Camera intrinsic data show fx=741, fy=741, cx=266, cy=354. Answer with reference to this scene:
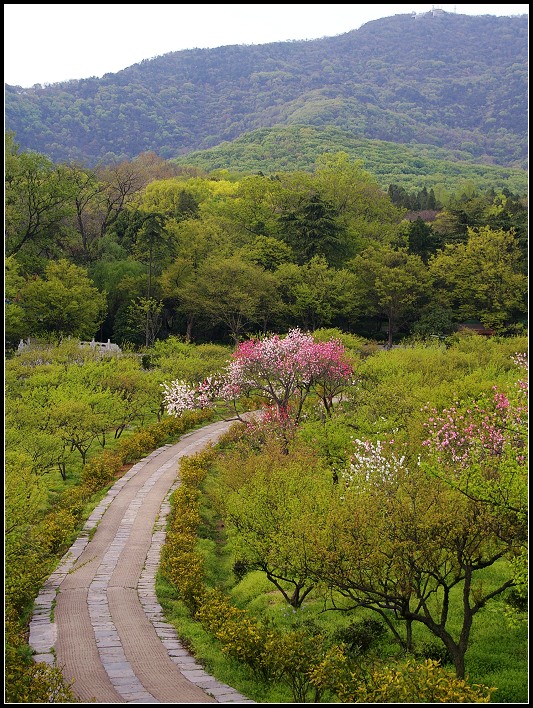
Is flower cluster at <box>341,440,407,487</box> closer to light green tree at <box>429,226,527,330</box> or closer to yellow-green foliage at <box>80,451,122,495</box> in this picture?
yellow-green foliage at <box>80,451,122,495</box>

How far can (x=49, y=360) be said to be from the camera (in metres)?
38.9

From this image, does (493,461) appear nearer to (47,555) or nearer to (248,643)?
(248,643)

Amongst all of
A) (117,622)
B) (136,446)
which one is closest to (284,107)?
(136,446)

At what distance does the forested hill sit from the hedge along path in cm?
10807

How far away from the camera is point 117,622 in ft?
49.2

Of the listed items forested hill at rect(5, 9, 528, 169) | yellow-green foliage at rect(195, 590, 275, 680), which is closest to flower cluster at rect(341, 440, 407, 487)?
yellow-green foliage at rect(195, 590, 275, 680)

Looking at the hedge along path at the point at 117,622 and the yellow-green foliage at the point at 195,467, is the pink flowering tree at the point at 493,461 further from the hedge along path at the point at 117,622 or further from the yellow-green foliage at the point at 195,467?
the yellow-green foliage at the point at 195,467

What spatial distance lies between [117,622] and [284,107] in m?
168

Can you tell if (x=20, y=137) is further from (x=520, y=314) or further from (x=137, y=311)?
(x=520, y=314)

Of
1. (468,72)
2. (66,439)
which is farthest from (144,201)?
(468,72)

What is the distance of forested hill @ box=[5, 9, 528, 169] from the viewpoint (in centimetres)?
13688

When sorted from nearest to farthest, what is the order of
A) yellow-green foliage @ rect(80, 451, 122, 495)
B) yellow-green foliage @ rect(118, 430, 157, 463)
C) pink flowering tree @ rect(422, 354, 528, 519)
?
A: pink flowering tree @ rect(422, 354, 528, 519) < yellow-green foliage @ rect(80, 451, 122, 495) < yellow-green foliage @ rect(118, 430, 157, 463)

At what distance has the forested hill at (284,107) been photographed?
449 ft

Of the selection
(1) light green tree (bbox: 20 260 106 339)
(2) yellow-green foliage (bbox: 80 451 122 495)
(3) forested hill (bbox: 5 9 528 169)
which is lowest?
(2) yellow-green foliage (bbox: 80 451 122 495)
